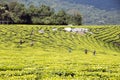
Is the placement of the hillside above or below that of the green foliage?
below

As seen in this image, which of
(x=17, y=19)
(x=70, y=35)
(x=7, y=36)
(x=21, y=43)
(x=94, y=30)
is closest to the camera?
(x=21, y=43)

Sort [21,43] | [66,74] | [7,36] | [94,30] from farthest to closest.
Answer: [94,30]
[7,36]
[21,43]
[66,74]

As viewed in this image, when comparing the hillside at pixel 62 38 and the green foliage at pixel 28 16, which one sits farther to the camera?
the green foliage at pixel 28 16

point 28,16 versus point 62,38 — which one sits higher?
point 28,16

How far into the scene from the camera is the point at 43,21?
7254 inches

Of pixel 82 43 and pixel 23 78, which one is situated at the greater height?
A: pixel 23 78

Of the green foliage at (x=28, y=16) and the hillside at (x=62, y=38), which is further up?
the green foliage at (x=28, y=16)

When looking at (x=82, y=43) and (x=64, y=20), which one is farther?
(x=64, y=20)

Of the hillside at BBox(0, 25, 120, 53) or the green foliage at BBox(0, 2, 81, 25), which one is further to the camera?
the green foliage at BBox(0, 2, 81, 25)

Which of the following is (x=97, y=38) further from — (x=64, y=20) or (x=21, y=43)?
(x=64, y=20)

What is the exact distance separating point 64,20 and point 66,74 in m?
166

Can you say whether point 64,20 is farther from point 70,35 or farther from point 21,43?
point 21,43

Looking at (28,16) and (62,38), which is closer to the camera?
(62,38)

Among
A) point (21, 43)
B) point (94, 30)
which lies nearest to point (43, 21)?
point (94, 30)
